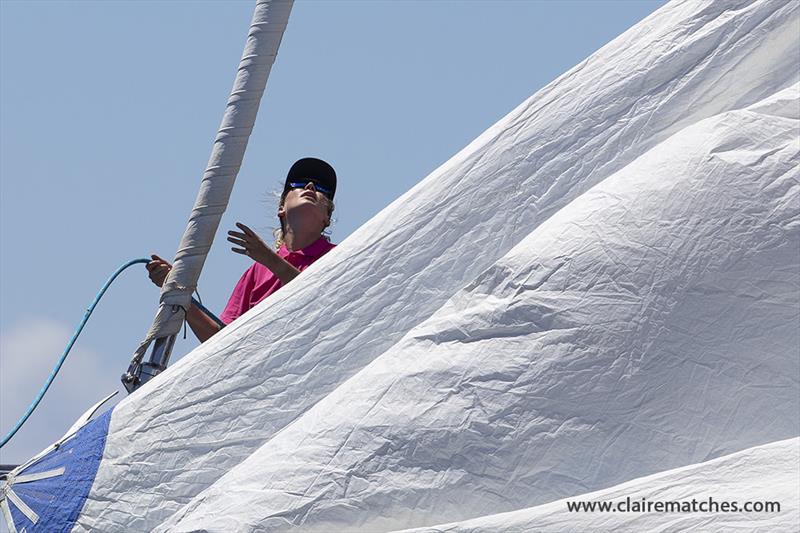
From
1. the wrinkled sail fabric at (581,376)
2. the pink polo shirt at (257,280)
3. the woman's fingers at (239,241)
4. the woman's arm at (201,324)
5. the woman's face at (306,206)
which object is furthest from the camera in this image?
the woman's face at (306,206)

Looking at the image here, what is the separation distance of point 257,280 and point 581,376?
1842 millimetres

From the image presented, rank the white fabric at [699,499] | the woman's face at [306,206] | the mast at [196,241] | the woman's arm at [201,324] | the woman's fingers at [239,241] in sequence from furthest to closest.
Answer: the woman's face at [306,206], the woman's fingers at [239,241], the woman's arm at [201,324], the mast at [196,241], the white fabric at [699,499]

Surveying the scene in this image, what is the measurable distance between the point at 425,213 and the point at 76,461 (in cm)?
101

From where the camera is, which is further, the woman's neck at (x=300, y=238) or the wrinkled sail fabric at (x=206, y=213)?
the woman's neck at (x=300, y=238)

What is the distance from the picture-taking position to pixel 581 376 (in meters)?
2.97

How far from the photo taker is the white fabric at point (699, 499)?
8.64ft

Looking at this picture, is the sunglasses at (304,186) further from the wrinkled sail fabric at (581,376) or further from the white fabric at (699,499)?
the white fabric at (699,499)

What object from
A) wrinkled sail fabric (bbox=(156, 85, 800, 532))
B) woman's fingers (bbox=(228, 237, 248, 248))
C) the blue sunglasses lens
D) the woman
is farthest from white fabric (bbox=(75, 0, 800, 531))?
the blue sunglasses lens

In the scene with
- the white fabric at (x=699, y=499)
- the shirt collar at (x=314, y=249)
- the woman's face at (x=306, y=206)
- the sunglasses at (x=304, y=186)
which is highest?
the sunglasses at (x=304, y=186)

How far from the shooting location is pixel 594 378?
9.76 feet

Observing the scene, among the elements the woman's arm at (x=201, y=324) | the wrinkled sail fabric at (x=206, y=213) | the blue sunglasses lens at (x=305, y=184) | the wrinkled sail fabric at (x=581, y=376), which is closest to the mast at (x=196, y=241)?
the wrinkled sail fabric at (x=206, y=213)

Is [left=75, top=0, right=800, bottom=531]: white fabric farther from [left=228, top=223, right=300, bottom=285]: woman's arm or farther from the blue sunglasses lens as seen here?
the blue sunglasses lens

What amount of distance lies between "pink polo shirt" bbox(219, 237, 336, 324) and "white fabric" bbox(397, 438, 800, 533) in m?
1.78

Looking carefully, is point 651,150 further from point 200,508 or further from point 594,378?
point 200,508
